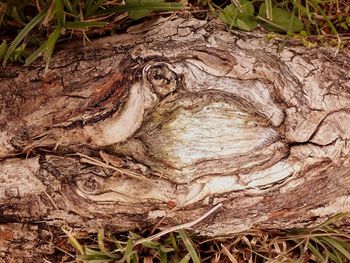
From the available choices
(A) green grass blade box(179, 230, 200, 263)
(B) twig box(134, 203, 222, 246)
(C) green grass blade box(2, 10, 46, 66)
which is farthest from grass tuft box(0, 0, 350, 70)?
(A) green grass blade box(179, 230, 200, 263)

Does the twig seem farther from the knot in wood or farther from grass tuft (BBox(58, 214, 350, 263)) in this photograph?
the knot in wood

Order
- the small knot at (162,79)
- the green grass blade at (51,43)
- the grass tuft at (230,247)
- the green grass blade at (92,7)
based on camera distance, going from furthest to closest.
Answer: the grass tuft at (230,247) < the green grass blade at (92,7) < the green grass blade at (51,43) < the small knot at (162,79)

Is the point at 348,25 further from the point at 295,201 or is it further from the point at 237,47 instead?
the point at 295,201

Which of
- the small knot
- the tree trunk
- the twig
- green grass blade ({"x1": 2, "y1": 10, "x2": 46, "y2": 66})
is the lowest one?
the twig

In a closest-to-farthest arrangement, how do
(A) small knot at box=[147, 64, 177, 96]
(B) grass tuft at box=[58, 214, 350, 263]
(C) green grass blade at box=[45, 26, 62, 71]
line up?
(A) small knot at box=[147, 64, 177, 96]
(C) green grass blade at box=[45, 26, 62, 71]
(B) grass tuft at box=[58, 214, 350, 263]

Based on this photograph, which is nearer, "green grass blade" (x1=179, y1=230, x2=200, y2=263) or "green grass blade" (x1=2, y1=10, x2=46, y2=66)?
"green grass blade" (x1=2, y1=10, x2=46, y2=66)

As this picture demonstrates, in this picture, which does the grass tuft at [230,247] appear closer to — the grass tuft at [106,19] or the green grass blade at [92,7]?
the grass tuft at [106,19]

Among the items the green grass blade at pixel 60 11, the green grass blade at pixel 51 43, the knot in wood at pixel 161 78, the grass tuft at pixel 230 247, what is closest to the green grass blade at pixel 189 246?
the grass tuft at pixel 230 247

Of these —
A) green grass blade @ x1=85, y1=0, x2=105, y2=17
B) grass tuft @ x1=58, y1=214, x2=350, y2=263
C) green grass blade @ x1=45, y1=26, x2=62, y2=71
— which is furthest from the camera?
grass tuft @ x1=58, y1=214, x2=350, y2=263

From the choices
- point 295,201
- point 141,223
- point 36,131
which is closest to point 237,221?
point 295,201

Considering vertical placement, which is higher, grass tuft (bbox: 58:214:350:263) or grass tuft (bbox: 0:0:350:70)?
grass tuft (bbox: 0:0:350:70)
